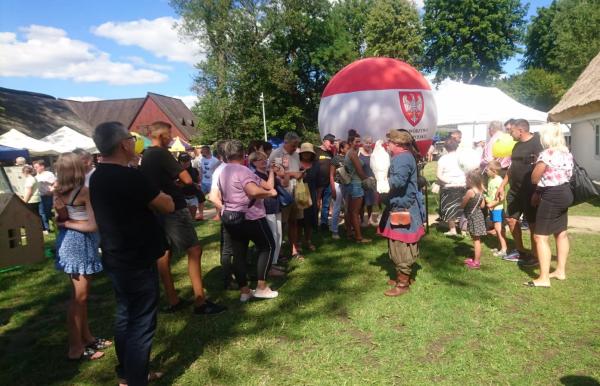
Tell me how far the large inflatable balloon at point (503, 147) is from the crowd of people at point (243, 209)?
1.56ft

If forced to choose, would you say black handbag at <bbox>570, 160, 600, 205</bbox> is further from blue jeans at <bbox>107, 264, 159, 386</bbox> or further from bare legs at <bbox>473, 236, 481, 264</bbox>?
blue jeans at <bbox>107, 264, 159, 386</bbox>

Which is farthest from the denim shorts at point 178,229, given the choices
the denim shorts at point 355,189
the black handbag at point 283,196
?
the denim shorts at point 355,189

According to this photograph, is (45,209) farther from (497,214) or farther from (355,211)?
(497,214)

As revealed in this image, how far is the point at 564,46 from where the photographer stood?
1067 inches

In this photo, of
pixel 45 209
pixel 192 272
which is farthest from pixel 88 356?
pixel 45 209

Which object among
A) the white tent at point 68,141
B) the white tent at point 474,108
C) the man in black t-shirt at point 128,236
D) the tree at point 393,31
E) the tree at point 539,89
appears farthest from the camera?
the tree at point 393,31

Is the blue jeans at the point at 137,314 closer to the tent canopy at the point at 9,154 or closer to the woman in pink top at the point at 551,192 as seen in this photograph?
the woman in pink top at the point at 551,192

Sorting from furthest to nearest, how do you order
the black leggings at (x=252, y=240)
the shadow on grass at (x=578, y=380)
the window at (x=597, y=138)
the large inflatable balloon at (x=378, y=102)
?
the window at (x=597, y=138) → the large inflatable balloon at (x=378, y=102) → the black leggings at (x=252, y=240) → the shadow on grass at (x=578, y=380)

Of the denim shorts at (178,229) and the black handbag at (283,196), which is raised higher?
the black handbag at (283,196)

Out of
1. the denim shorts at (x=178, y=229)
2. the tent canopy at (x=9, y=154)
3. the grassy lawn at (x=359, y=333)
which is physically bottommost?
the grassy lawn at (x=359, y=333)

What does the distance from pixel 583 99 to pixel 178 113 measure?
48.8 m

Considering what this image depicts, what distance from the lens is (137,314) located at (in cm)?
279

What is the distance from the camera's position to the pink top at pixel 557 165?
176 inches

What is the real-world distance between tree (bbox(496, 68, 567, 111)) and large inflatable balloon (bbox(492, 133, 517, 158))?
32370 millimetres
